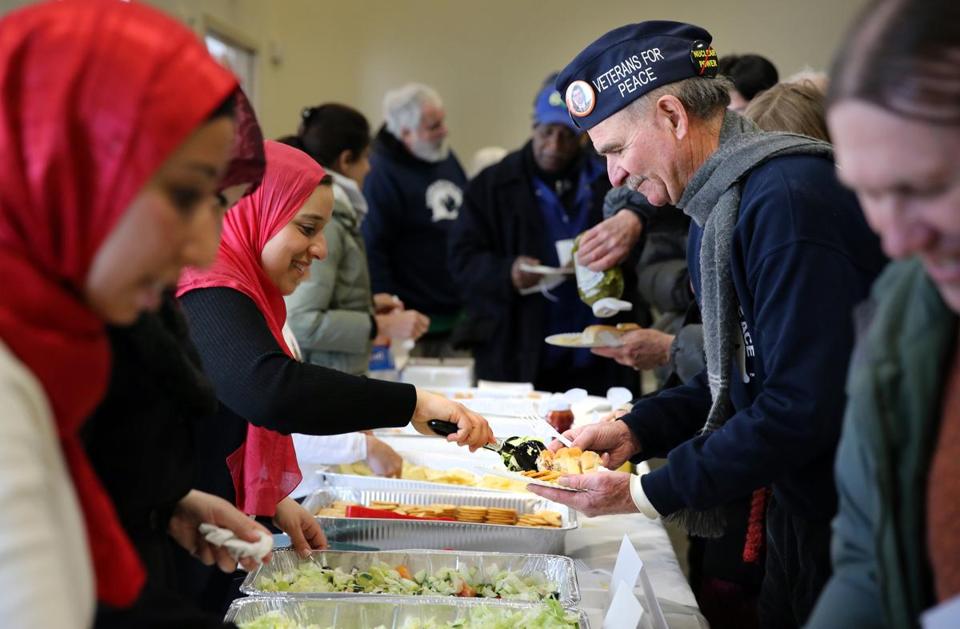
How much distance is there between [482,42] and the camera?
311 inches

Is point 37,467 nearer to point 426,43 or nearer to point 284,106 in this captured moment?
point 284,106

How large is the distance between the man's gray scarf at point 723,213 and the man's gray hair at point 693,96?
0.12 feet

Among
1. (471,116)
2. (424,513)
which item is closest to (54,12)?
(424,513)

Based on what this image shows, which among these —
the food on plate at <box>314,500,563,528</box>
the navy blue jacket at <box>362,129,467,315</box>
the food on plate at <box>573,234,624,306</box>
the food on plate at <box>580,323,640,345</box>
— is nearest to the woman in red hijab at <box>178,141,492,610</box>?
the food on plate at <box>314,500,563,528</box>

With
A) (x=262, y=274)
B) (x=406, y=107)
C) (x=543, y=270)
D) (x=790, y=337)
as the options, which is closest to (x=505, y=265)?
(x=543, y=270)

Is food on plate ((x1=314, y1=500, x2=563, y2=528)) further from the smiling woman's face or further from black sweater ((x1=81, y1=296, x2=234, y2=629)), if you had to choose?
black sweater ((x1=81, y1=296, x2=234, y2=629))

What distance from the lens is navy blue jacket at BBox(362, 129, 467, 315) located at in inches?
181

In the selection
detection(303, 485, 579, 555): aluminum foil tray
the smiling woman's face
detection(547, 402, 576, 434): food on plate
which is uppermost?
the smiling woman's face

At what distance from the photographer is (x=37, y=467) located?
0.74 meters

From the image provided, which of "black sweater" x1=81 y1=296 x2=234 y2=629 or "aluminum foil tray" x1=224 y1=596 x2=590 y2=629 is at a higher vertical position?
"black sweater" x1=81 y1=296 x2=234 y2=629

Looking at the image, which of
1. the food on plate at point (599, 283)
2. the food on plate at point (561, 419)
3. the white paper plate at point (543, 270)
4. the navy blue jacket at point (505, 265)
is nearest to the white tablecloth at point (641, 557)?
the food on plate at point (561, 419)

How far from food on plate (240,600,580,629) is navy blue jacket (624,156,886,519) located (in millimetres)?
241

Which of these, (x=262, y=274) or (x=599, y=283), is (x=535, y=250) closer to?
(x=599, y=283)

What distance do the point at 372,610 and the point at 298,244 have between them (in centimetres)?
67
